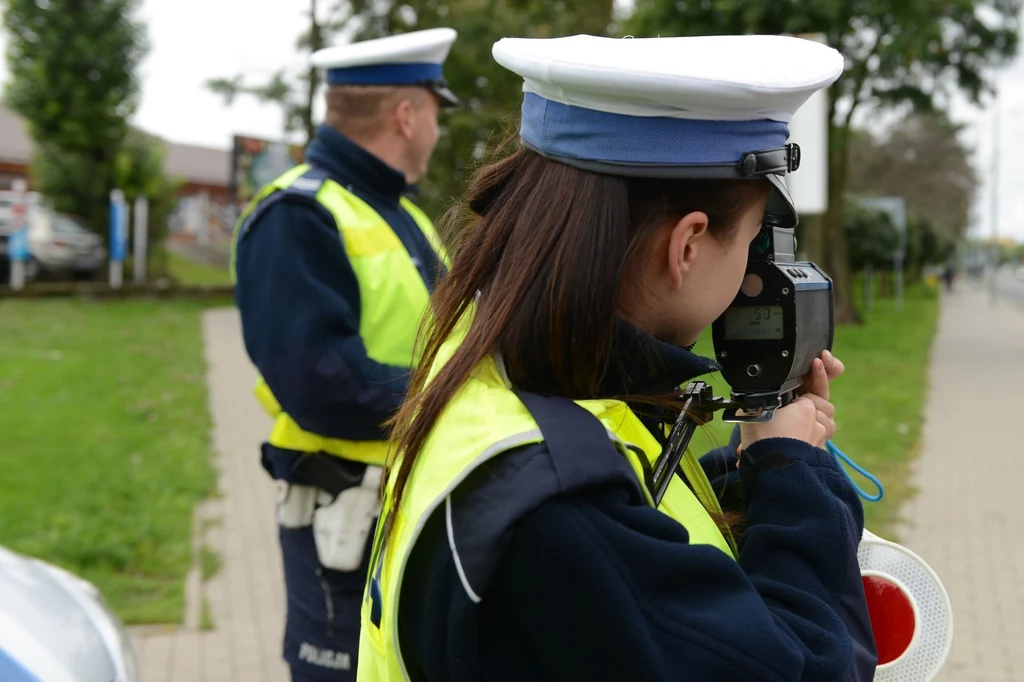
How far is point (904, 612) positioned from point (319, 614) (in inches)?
61.5

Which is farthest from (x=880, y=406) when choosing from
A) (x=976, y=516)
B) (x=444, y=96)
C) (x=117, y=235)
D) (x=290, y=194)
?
(x=117, y=235)

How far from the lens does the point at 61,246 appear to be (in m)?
22.7

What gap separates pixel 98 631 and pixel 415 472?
6.98 feet

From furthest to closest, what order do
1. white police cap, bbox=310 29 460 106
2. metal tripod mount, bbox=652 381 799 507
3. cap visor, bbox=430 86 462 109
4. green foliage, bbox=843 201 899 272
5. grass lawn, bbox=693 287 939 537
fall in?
green foliage, bbox=843 201 899 272 < grass lawn, bbox=693 287 939 537 < cap visor, bbox=430 86 462 109 < white police cap, bbox=310 29 460 106 < metal tripod mount, bbox=652 381 799 507

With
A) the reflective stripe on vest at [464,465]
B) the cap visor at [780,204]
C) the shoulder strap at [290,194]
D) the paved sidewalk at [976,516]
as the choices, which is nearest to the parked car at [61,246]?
the paved sidewalk at [976,516]

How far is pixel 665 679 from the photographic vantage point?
108 cm

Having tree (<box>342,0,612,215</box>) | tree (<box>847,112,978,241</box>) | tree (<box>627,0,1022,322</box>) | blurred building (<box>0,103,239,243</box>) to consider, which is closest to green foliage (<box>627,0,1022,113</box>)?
tree (<box>627,0,1022,322</box>)

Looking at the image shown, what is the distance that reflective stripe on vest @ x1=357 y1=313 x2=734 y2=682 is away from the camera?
115cm

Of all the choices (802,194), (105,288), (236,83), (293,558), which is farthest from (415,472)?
(105,288)

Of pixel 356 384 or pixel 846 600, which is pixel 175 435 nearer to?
pixel 356 384

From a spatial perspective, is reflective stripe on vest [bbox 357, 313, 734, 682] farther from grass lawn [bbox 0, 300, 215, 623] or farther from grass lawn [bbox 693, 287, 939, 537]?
grass lawn [bbox 0, 300, 215, 623]

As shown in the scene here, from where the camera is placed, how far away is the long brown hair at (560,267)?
121 centimetres

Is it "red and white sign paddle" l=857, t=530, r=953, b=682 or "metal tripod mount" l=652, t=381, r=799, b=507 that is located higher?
"metal tripod mount" l=652, t=381, r=799, b=507

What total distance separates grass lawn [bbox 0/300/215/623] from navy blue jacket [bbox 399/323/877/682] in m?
4.17
